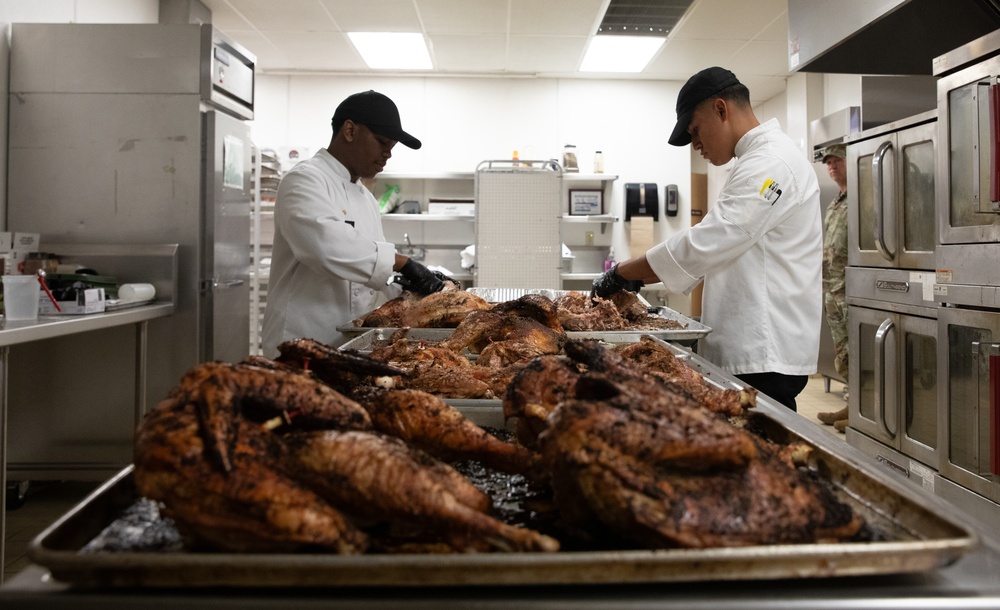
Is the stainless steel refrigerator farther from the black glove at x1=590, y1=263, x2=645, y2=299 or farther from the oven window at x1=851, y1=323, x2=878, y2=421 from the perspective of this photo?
the oven window at x1=851, y1=323, x2=878, y2=421

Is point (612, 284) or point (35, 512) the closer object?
point (612, 284)

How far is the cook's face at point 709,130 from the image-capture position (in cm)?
286

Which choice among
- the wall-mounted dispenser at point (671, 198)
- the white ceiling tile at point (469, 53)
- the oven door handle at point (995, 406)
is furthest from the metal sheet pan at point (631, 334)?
the wall-mounted dispenser at point (671, 198)

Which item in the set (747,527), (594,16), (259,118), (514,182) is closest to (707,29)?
(594,16)

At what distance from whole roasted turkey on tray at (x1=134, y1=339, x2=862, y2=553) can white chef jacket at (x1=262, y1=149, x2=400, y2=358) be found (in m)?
2.16

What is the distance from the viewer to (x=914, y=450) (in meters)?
3.72

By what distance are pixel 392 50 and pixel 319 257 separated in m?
5.14

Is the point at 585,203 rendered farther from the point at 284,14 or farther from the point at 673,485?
the point at 673,485

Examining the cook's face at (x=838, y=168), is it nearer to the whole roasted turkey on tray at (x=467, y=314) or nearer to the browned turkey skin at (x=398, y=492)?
the whole roasted turkey on tray at (x=467, y=314)

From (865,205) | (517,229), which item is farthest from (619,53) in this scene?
(865,205)

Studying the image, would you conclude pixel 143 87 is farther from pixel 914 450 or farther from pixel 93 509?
pixel 914 450

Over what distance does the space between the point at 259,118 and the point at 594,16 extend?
449 cm

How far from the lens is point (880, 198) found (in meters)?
4.01

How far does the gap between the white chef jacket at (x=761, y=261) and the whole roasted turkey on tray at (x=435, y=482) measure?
6.03 feet
